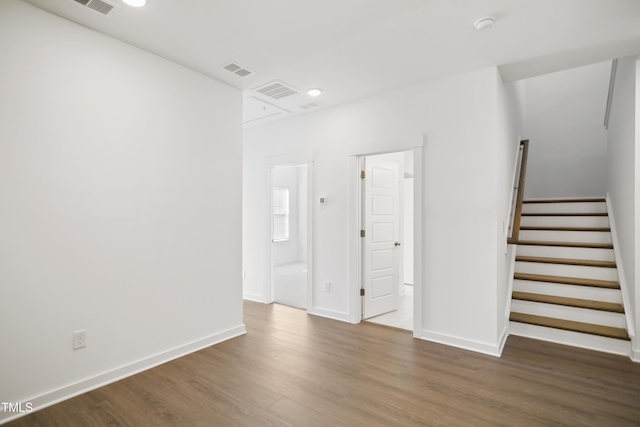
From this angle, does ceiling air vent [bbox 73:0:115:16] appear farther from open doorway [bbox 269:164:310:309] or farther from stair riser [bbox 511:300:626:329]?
open doorway [bbox 269:164:310:309]

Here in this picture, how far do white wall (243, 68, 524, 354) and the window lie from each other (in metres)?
4.81

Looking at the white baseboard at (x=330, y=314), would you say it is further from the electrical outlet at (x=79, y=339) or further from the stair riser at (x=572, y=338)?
the electrical outlet at (x=79, y=339)

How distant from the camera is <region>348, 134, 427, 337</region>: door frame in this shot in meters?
3.45

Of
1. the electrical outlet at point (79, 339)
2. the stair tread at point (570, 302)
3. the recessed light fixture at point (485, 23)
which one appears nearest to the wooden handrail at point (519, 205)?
the stair tread at point (570, 302)

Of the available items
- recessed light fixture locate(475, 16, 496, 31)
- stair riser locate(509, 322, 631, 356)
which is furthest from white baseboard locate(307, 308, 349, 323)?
recessed light fixture locate(475, 16, 496, 31)

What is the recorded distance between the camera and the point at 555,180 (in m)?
5.58

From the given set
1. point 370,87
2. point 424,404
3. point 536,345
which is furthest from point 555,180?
point 424,404

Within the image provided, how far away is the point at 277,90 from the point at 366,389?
3061 mm

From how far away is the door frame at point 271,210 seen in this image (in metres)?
4.33

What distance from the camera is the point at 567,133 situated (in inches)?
214

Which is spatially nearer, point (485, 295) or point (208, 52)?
point (208, 52)

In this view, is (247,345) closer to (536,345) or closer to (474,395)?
(474,395)

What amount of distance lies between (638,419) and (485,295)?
124 cm

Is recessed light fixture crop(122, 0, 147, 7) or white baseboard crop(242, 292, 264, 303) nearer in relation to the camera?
recessed light fixture crop(122, 0, 147, 7)
